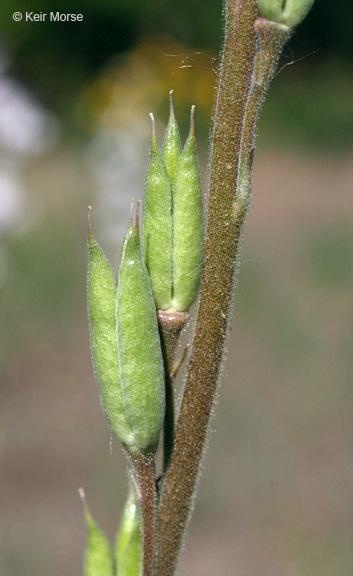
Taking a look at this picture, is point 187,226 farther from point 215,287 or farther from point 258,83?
point 258,83

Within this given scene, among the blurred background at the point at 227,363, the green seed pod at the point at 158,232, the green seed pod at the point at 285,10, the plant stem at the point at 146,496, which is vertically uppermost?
the green seed pod at the point at 285,10

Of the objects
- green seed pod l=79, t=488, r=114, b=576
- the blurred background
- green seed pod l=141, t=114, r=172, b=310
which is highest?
green seed pod l=141, t=114, r=172, b=310

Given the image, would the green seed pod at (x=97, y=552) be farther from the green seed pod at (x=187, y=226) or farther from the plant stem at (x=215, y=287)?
the green seed pod at (x=187, y=226)

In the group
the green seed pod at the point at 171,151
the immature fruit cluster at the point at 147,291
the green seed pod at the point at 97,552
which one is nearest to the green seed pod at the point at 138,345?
the immature fruit cluster at the point at 147,291

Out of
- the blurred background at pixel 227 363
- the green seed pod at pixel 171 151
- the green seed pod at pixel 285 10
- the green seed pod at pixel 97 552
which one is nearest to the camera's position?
the green seed pod at pixel 285 10

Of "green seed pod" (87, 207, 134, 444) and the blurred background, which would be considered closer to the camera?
"green seed pod" (87, 207, 134, 444)

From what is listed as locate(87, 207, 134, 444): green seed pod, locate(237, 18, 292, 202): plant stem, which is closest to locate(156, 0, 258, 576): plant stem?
locate(237, 18, 292, 202): plant stem

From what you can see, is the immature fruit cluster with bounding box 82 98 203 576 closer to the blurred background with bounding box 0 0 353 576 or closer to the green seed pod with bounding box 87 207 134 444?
the green seed pod with bounding box 87 207 134 444
